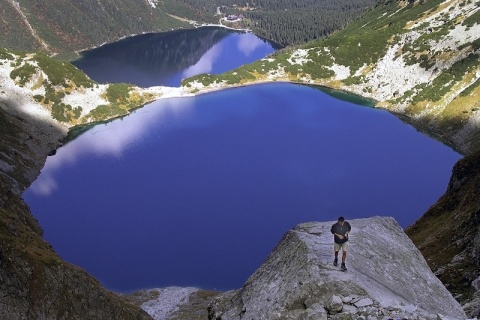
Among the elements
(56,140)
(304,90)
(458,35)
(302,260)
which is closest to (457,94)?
(458,35)

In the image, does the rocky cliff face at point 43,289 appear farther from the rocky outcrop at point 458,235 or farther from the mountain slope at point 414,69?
the mountain slope at point 414,69

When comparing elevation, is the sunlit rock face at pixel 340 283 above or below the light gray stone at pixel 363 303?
above

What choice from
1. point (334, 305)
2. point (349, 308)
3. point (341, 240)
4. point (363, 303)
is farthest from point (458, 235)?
point (334, 305)

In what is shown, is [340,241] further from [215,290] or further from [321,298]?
[215,290]

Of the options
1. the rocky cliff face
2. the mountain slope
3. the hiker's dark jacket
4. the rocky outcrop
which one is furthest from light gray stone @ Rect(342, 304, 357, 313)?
the mountain slope

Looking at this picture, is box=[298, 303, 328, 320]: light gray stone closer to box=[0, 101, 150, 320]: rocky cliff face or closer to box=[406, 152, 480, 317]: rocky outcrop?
box=[406, 152, 480, 317]: rocky outcrop

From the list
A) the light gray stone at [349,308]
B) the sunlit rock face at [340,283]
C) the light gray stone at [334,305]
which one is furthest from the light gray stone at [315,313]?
the light gray stone at [349,308]
